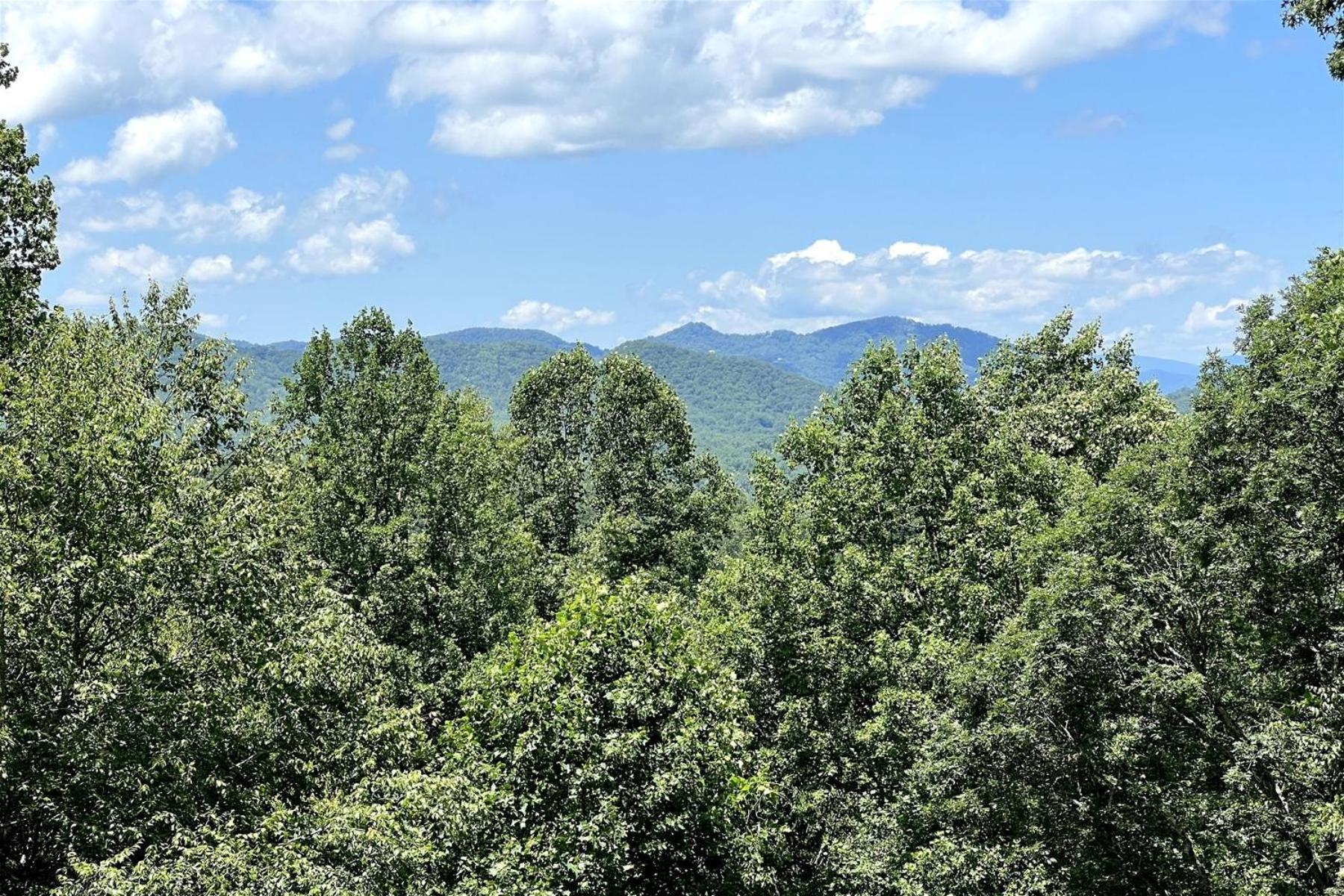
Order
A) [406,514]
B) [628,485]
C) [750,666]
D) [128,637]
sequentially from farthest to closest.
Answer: [628,485]
[406,514]
[750,666]
[128,637]

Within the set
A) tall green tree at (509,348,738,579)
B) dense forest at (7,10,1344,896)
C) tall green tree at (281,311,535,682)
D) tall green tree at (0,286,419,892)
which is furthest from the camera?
tall green tree at (509,348,738,579)

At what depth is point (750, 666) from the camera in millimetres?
26516

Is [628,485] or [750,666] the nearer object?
[750,666]

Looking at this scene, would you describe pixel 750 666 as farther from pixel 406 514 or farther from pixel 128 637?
pixel 128 637

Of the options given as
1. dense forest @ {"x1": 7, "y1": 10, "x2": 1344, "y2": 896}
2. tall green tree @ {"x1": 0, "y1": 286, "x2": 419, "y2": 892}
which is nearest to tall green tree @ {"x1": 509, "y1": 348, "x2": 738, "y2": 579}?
dense forest @ {"x1": 7, "y1": 10, "x2": 1344, "y2": 896}

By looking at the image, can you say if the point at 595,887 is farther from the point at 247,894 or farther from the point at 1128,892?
Result: the point at 1128,892

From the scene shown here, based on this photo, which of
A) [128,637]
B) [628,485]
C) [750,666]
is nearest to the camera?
[128,637]

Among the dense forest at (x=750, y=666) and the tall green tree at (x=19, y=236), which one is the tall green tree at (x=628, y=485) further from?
the tall green tree at (x=19, y=236)

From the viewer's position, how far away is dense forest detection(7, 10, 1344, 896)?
16.4m

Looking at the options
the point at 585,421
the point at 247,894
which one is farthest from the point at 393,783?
the point at 585,421

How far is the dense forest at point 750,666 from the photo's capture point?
16359 millimetres

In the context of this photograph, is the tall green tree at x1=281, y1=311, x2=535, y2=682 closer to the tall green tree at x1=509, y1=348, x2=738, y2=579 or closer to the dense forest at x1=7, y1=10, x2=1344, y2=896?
the dense forest at x1=7, y1=10, x2=1344, y2=896

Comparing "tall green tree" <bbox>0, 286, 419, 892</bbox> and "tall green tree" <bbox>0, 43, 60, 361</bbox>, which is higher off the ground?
"tall green tree" <bbox>0, 43, 60, 361</bbox>

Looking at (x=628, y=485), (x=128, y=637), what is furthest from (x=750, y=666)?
(x=628, y=485)
